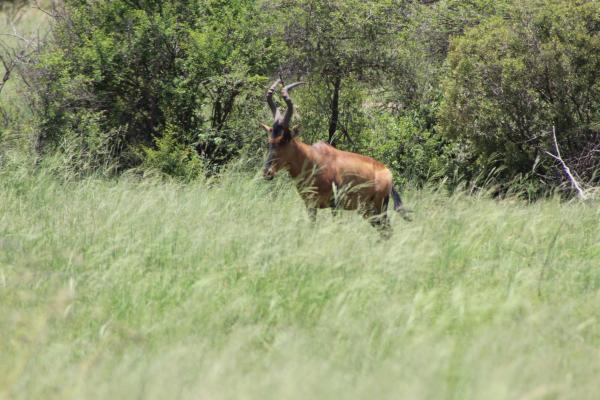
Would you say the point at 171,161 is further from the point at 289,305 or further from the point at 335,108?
the point at 289,305

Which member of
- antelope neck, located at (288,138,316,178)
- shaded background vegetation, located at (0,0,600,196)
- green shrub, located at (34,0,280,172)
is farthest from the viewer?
green shrub, located at (34,0,280,172)

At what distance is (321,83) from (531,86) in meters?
3.98

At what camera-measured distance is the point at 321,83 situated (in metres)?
16.8

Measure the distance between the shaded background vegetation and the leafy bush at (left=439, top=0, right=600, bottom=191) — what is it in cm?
2

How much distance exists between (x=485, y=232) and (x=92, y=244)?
3512 mm

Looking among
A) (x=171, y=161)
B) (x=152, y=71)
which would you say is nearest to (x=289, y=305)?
(x=171, y=161)

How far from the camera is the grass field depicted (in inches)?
194

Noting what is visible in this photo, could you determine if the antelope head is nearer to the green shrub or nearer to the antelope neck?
the antelope neck

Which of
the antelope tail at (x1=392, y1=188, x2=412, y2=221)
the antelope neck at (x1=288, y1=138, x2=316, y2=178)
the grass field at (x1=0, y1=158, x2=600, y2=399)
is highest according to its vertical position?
the grass field at (x1=0, y1=158, x2=600, y2=399)

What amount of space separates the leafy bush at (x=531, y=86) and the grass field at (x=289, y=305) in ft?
16.8

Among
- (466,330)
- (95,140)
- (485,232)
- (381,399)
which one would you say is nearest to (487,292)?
(466,330)

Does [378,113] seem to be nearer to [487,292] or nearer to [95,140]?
[95,140]

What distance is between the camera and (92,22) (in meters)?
15.2

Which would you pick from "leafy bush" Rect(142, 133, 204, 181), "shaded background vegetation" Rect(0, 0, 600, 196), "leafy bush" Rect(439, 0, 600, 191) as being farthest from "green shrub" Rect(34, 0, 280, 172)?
"leafy bush" Rect(439, 0, 600, 191)
